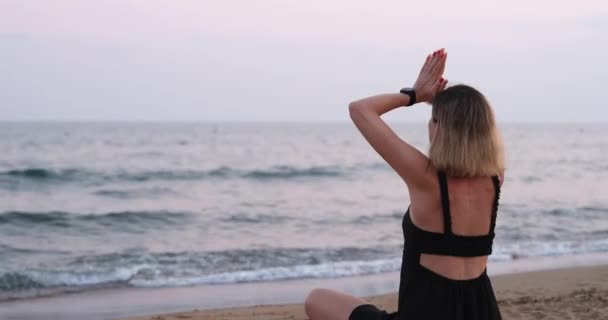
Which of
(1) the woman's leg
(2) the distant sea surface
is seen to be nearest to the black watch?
(2) the distant sea surface

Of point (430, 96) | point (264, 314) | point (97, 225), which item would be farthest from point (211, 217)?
point (430, 96)

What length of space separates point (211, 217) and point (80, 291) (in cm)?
754

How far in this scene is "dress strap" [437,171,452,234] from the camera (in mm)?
2725

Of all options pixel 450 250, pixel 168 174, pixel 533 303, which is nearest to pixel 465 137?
pixel 450 250

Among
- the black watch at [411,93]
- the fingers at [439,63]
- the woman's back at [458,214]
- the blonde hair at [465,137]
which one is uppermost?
the fingers at [439,63]

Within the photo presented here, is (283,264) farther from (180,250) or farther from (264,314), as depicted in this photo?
(264,314)

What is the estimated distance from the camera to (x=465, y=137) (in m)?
2.71

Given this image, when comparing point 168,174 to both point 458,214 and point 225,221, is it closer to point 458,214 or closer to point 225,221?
point 225,221

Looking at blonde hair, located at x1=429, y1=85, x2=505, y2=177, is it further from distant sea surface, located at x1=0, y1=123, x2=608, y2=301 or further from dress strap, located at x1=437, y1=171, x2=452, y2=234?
distant sea surface, located at x1=0, y1=123, x2=608, y2=301

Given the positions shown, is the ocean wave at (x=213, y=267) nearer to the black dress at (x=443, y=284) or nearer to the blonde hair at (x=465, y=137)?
the black dress at (x=443, y=284)

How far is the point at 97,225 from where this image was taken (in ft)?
49.0

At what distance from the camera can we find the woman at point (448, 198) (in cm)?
271

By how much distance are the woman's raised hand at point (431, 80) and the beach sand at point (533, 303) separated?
3821 mm

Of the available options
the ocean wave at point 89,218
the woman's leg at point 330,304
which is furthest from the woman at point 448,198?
the ocean wave at point 89,218
